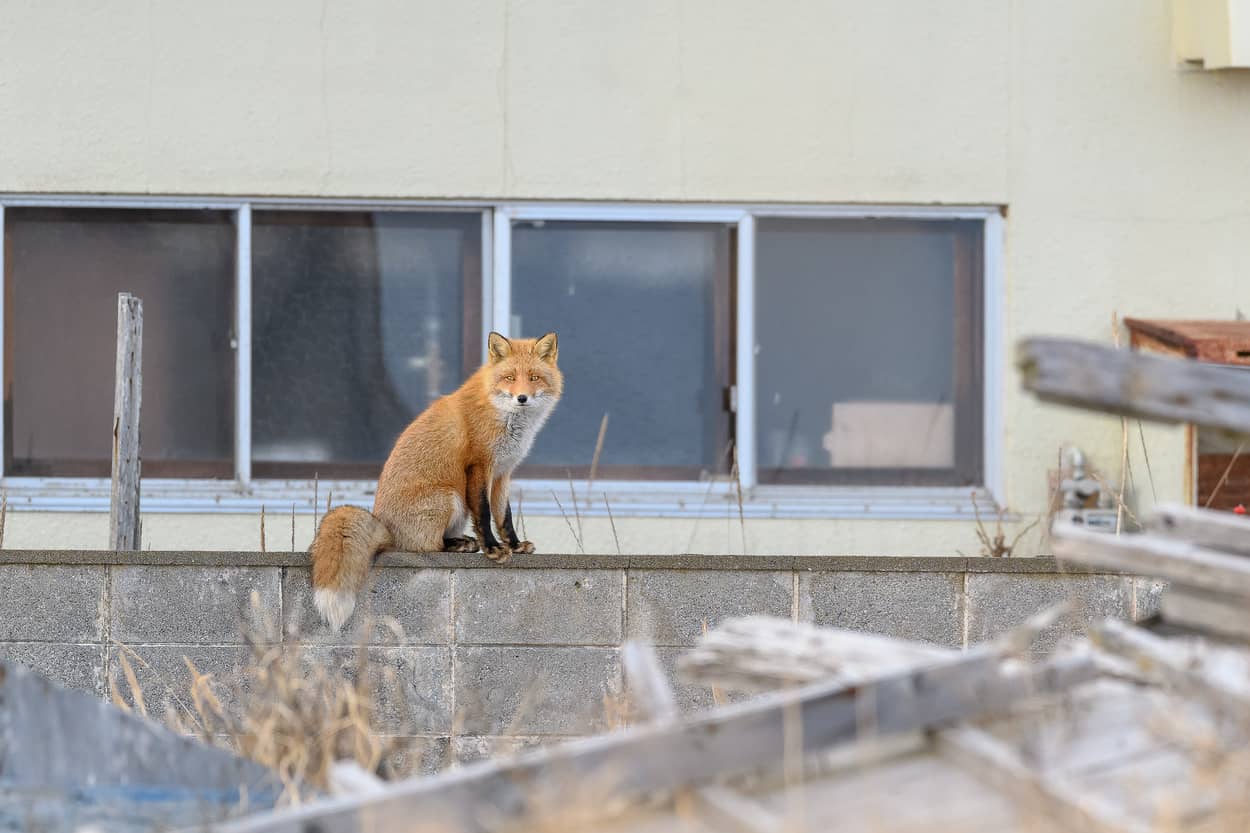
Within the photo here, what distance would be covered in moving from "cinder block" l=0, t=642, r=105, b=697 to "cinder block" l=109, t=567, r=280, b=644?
138mm

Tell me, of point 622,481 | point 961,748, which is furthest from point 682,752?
point 622,481

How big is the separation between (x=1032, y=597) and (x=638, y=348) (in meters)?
2.46

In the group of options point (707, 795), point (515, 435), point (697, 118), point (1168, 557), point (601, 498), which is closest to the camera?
point (707, 795)

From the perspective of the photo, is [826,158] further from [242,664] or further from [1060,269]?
[242,664]

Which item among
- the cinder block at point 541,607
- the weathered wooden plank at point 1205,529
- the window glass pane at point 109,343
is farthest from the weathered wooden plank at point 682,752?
the window glass pane at point 109,343

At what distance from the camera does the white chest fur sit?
5.55m

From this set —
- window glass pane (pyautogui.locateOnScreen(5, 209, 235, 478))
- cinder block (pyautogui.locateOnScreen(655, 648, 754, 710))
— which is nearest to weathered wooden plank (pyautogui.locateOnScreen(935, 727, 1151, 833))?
cinder block (pyautogui.locateOnScreen(655, 648, 754, 710))

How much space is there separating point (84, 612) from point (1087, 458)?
428cm

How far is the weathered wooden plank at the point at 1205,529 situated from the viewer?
9.89ft

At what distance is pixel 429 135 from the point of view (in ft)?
22.8

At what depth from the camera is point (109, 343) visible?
7203mm

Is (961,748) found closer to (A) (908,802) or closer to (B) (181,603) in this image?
(A) (908,802)

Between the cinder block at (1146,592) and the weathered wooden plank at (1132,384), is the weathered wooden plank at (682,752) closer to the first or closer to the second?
the weathered wooden plank at (1132,384)

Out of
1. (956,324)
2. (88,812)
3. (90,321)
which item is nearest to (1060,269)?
(956,324)
